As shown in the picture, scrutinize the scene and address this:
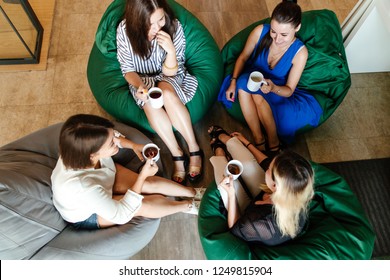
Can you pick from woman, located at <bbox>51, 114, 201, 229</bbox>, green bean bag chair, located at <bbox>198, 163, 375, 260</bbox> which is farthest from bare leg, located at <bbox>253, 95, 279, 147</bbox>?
woman, located at <bbox>51, 114, 201, 229</bbox>

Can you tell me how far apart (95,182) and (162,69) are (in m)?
0.99

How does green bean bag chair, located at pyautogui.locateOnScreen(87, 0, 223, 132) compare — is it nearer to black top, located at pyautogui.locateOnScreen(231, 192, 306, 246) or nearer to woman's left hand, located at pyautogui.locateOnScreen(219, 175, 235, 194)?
woman's left hand, located at pyautogui.locateOnScreen(219, 175, 235, 194)

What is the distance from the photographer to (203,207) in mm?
2064

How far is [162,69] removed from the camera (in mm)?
2371

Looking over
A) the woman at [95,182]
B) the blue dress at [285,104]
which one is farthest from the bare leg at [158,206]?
the blue dress at [285,104]

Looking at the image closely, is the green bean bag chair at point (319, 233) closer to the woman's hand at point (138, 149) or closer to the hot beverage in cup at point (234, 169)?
the hot beverage in cup at point (234, 169)

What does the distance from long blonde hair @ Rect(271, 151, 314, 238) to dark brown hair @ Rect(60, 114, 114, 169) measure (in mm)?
873

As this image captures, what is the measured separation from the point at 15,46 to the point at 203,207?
2365 mm

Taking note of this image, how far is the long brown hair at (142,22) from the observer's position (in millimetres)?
1948

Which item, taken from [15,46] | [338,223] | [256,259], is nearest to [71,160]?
[256,259]

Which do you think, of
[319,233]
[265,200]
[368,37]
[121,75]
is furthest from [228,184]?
[368,37]

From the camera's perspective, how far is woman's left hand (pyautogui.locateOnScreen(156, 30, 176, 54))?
212 centimetres
